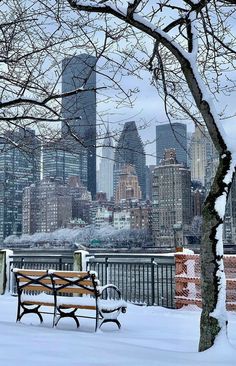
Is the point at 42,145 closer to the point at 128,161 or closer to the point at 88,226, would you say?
the point at 128,161

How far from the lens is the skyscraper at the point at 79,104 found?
375 inches

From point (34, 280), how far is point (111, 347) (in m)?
2.97

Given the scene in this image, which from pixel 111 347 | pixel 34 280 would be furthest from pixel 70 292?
pixel 111 347

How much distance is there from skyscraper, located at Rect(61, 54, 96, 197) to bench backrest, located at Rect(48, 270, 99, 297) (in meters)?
2.72

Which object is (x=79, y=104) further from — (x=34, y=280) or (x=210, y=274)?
(x=210, y=274)

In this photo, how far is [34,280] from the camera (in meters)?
8.68

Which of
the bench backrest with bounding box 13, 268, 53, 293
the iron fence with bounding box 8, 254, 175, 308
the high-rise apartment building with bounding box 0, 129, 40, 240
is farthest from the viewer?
the iron fence with bounding box 8, 254, 175, 308

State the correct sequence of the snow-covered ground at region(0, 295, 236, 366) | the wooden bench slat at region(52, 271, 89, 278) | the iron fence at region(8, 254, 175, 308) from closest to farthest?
the snow-covered ground at region(0, 295, 236, 366), the wooden bench slat at region(52, 271, 89, 278), the iron fence at region(8, 254, 175, 308)

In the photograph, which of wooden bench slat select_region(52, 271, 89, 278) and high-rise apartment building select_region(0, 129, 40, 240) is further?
high-rise apartment building select_region(0, 129, 40, 240)

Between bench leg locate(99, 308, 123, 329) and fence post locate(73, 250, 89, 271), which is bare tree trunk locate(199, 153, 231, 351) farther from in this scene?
fence post locate(73, 250, 89, 271)

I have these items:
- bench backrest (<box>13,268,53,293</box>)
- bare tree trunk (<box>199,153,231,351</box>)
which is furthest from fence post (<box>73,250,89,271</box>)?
bare tree trunk (<box>199,153,231,351</box>)

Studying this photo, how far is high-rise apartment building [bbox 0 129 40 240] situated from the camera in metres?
11.1

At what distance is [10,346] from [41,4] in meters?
5.75

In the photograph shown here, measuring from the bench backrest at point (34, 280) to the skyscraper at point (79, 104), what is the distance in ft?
8.84
